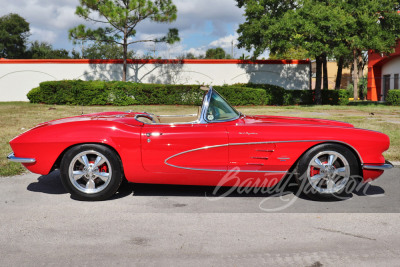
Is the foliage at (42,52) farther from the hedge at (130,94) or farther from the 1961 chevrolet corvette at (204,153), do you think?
the 1961 chevrolet corvette at (204,153)

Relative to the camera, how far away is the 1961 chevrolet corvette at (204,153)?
4.02m

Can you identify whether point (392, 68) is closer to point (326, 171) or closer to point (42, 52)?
point (326, 171)

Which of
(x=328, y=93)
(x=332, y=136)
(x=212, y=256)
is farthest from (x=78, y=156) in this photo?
(x=328, y=93)

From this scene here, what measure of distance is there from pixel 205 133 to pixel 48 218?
1.76 m

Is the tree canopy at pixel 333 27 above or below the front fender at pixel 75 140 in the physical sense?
above

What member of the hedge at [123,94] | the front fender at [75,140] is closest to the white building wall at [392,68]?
the hedge at [123,94]

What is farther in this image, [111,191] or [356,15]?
[356,15]

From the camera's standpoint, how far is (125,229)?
337 centimetres

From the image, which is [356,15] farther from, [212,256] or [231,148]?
[212,256]

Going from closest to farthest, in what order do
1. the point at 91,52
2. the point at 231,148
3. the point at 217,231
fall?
the point at 217,231 < the point at 231,148 < the point at 91,52

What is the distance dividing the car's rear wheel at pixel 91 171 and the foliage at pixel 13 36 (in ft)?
219

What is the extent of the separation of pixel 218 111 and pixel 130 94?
58.3ft

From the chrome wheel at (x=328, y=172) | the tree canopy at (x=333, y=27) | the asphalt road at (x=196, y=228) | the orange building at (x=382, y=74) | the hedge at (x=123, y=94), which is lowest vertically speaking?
the asphalt road at (x=196, y=228)

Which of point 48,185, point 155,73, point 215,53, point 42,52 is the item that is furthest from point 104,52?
point 48,185
